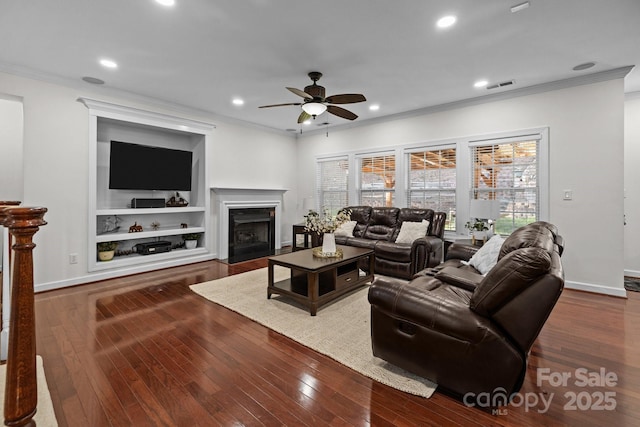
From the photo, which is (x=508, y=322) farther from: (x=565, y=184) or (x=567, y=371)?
(x=565, y=184)

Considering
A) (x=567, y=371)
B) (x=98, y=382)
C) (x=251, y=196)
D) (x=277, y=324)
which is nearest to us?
(x=98, y=382)

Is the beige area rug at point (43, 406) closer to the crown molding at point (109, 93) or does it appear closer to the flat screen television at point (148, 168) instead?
the flat screen television at point (148, 168)

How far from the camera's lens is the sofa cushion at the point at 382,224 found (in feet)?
17.5

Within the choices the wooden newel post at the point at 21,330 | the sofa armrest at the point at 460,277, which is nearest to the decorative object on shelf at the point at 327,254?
the sofa armrest at the point at 460,277

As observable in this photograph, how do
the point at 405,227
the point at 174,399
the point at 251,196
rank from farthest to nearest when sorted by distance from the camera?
the point at 251,196 → the point at 405,227 → the point at 174,399

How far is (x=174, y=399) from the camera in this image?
1887mm

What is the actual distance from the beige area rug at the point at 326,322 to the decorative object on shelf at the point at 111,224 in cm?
194

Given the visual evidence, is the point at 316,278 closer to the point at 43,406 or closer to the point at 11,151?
the point at 43,406

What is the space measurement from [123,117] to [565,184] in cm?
661

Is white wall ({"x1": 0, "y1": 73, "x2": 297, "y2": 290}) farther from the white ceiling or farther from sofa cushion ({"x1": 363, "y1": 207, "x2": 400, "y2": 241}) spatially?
sofa cushion ({"x1": 363, "y1": 207, "x2": 400, "y2": 241})

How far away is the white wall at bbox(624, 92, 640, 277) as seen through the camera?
4.51 meters

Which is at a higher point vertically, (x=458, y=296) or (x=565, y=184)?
(x=565, y=184)

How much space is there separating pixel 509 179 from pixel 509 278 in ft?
11.9

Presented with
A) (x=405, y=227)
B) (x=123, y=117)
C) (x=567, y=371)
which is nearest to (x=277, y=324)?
(x=567, y=371)
